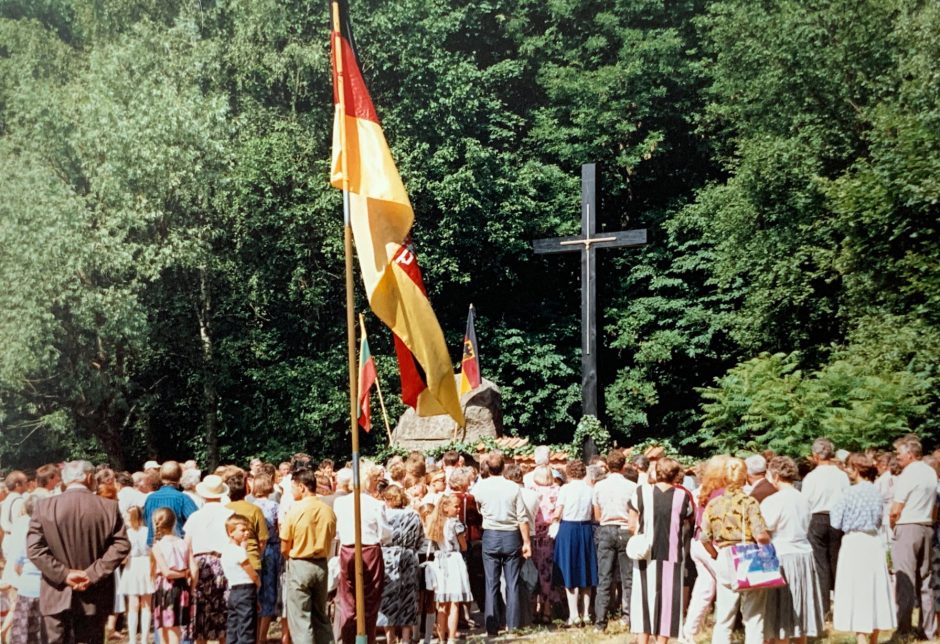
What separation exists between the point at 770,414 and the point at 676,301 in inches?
425

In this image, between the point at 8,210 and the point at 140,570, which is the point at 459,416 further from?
the point at 8,210

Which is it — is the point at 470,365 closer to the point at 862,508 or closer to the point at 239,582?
the point at 862,508

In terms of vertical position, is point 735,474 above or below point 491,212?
below

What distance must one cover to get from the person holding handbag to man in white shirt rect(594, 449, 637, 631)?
264 centimetres

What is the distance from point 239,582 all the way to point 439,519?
2.37 meters

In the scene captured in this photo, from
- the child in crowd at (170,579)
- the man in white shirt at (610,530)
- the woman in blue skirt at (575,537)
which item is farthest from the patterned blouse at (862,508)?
the child in crowd at (170,579)

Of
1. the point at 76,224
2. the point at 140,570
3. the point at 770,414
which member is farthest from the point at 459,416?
the point at 76,224

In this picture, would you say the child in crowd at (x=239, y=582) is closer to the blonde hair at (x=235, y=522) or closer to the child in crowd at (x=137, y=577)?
the blonde hair at (x=235, y=522)

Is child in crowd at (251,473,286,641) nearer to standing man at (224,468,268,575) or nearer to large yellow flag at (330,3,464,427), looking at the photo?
standing man at (224,468,268,575)

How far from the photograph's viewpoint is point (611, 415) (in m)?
31.1

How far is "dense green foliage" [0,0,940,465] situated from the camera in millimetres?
23000

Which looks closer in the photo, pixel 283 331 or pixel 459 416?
pixel 459 416

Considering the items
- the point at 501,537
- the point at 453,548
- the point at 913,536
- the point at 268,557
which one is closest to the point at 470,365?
the point at 501,537

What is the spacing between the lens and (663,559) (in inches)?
363
